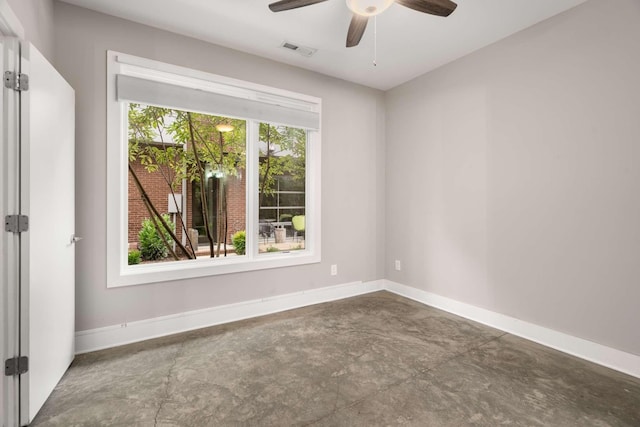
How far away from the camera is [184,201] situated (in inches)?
122

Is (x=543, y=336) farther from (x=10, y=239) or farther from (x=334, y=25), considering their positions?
(x=10, y=239)

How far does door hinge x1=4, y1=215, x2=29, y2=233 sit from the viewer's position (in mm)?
1569

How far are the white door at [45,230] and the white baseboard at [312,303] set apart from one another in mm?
369

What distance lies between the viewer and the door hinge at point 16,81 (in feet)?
5.16

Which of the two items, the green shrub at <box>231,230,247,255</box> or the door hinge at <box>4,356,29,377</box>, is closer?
the door hinge at <box>4,356,29,377</box>

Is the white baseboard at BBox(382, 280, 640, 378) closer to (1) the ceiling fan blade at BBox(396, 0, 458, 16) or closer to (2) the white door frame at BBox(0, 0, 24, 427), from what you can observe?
(1) the ceiling fan blade at BBox(396, 0, 458, 16)

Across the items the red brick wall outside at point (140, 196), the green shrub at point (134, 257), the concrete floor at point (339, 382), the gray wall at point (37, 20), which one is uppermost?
the gray wall at point (37, 20)

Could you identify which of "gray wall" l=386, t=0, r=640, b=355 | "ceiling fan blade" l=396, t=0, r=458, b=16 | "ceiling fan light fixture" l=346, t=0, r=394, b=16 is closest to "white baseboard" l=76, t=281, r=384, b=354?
"gray wall" l=386, t=0, r=640, b=355

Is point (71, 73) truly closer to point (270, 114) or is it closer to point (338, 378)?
point (270, 114)

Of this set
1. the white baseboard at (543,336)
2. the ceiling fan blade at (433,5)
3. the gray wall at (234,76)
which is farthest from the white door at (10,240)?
the white baseboard at (543,336)

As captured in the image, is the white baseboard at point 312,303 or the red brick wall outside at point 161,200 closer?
the white baseboard at point 312,303

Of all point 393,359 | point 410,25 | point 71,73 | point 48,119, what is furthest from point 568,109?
point 71,73

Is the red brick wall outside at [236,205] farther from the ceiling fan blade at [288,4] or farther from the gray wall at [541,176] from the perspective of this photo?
the gray wall at [541,176]

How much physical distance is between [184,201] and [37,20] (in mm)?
1632
